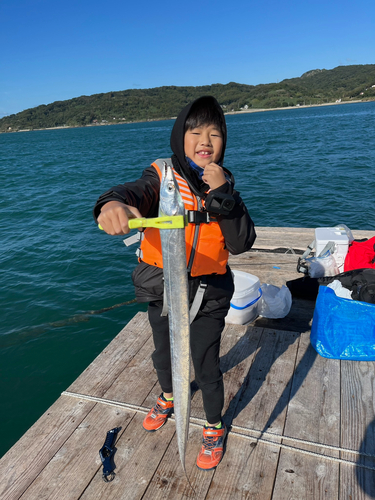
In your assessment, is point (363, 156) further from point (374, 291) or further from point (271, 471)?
point (271, 471)

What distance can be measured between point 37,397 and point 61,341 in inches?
56.3

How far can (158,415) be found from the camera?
2.91m

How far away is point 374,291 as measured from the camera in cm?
354

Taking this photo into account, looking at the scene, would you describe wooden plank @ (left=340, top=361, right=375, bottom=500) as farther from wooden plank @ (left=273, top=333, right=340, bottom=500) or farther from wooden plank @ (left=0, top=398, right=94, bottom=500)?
wooden plank @ (left=0, top=398, right=94, bottom=500)

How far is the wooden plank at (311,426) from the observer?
2324 millimetres

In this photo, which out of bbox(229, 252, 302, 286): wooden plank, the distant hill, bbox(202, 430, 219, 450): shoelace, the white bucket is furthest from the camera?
the distant hill

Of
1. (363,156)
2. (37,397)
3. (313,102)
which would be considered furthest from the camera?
(313,102)

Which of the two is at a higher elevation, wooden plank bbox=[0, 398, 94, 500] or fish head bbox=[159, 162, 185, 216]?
fish head bbox=[159, 162, 185, 216]

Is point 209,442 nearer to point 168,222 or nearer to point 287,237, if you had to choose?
point 168,222

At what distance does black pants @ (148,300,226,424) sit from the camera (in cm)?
239

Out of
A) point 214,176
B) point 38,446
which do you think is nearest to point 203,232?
point 214,176

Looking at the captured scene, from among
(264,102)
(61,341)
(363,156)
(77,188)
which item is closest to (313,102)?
(264,102)

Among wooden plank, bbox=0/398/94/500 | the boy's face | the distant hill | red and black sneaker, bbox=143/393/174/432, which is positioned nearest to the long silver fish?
the boy's face

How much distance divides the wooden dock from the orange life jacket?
1.60 meters
